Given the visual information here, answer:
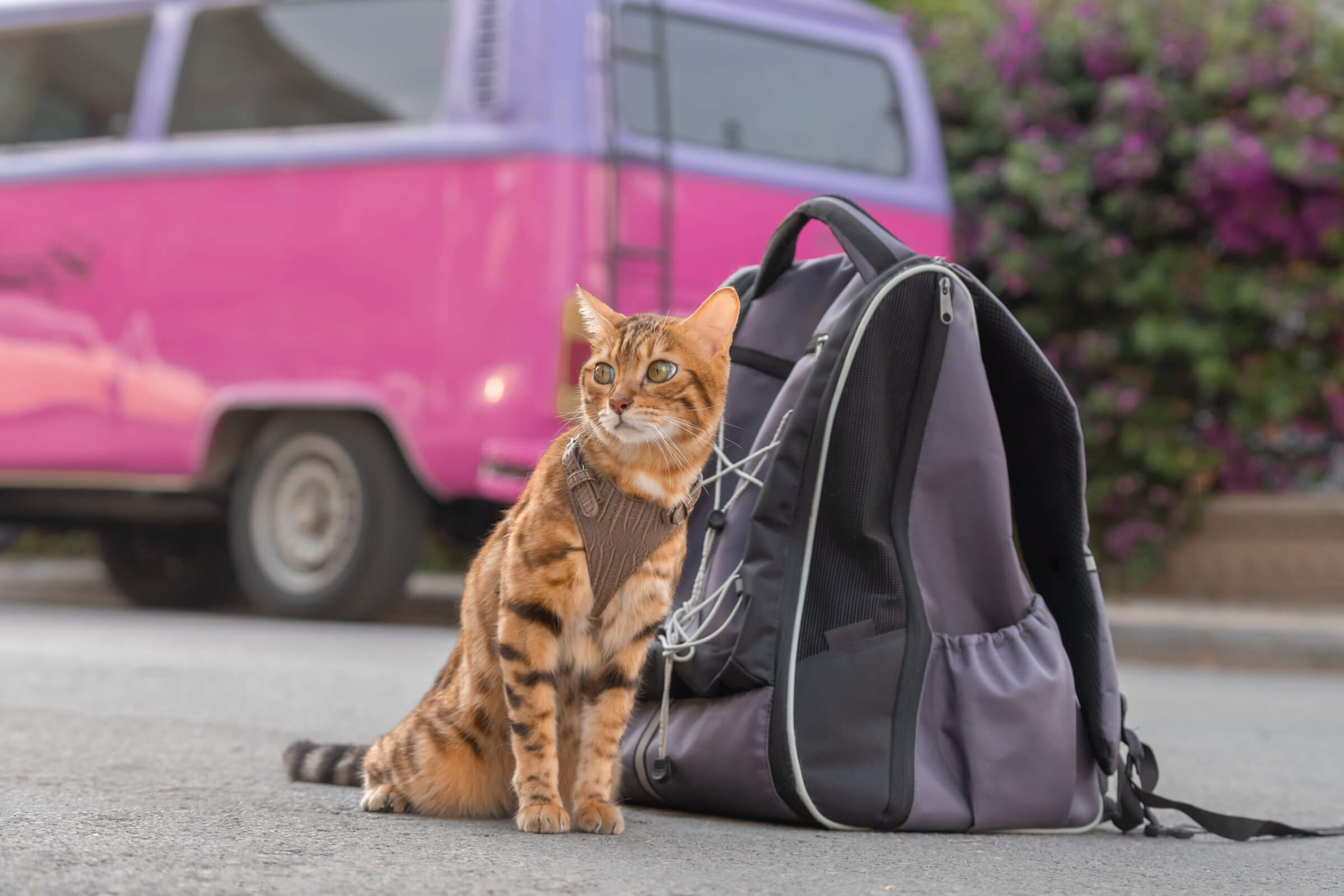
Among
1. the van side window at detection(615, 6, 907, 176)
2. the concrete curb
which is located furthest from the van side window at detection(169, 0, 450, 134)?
the concrete curb

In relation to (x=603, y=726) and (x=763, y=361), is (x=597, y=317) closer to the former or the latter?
(x=763, y=361)

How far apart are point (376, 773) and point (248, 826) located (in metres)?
0.28

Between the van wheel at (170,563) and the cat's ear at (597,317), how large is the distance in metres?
5.69

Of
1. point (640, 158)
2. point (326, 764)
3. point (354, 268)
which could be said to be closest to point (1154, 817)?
point (326, 764)

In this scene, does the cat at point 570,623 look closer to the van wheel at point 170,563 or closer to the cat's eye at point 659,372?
the cat's eye at point 659,372

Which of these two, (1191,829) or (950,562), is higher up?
(950,562)

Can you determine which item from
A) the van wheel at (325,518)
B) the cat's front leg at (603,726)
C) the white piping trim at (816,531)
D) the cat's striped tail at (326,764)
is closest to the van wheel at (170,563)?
the van wheel at (325,518)

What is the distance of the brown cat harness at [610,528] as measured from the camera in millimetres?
2566

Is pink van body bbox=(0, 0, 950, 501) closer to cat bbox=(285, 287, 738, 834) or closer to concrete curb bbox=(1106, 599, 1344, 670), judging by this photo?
concrete curb bbox=(1106, 599, 1344, 670)

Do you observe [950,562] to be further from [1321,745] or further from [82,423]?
[82,423]

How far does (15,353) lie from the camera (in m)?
7.14

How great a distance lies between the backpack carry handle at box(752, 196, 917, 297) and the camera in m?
2.87

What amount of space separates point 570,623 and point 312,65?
470 cm

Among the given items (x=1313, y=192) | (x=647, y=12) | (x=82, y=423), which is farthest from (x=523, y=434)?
(x=1313, y=192)
